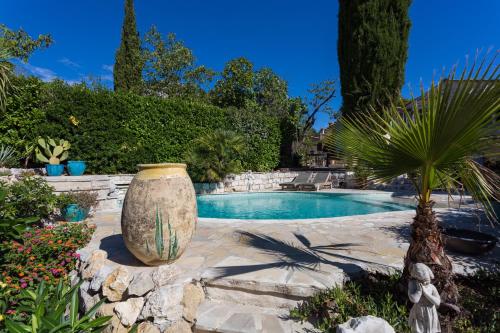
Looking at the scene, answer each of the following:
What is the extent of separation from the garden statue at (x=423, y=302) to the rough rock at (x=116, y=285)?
2.70 m

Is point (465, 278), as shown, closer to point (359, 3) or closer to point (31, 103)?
point (31, 103)

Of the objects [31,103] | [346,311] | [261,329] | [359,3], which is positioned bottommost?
[261,329]

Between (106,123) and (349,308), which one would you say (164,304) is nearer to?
(349,308)

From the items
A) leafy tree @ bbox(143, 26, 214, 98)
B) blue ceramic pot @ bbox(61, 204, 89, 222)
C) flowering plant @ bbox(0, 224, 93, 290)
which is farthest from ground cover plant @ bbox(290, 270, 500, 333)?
leafy tree @ bbox(143, 26, 214, 98)

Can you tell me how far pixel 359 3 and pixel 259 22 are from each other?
11.6m

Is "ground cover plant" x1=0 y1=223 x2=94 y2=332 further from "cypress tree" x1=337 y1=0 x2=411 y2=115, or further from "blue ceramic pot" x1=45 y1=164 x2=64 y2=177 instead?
"cypress tree" x1=337 y1=0 x2=411 y2=115

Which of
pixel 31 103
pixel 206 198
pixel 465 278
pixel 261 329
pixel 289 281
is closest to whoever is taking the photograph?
pixel 261 329

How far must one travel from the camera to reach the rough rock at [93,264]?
3.19 metres

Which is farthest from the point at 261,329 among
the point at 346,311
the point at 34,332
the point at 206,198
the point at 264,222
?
the point at 206,198

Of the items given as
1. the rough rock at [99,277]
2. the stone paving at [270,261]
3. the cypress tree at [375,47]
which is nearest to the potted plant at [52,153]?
the stone paving at [270,261]

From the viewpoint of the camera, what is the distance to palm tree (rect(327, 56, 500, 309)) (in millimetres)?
1920

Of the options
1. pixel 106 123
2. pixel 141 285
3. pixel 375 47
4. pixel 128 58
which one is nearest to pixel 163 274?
pixel 141 285

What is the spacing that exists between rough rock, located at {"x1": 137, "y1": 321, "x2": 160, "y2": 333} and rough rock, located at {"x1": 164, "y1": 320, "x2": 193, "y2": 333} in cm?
12

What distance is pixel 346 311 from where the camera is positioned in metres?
2.36
